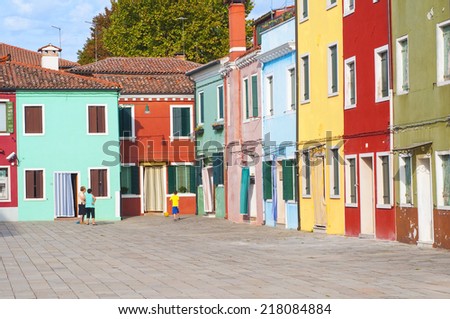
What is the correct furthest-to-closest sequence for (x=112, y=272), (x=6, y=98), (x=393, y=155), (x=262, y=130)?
(x=6, y=98)
(x=262, y=130)
(x=393, y=155)
(x=112, y=272)

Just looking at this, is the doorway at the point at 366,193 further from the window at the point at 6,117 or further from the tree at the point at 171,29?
the tree at the point at 171,29

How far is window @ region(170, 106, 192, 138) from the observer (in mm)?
54406

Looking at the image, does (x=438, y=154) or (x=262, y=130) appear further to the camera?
(x=262, y=130)

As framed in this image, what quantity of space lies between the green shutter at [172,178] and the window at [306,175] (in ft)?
59.9

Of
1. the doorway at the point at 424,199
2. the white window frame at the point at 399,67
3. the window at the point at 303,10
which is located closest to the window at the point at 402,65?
the white window frame at the point at 399,67

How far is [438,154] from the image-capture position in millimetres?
25547

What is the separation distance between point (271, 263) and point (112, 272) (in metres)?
3.48

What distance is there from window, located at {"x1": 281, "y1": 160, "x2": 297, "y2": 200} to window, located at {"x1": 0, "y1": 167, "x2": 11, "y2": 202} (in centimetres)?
1576

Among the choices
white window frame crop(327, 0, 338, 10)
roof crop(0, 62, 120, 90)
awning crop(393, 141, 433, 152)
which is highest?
white window frame crop(327, 0, 338, 10)

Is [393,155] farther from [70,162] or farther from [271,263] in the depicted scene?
[70,162]

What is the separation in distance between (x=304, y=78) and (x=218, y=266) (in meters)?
15.4

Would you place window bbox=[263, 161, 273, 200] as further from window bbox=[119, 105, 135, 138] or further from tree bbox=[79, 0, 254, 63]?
tree bbox=[79, 0, 254, 63]

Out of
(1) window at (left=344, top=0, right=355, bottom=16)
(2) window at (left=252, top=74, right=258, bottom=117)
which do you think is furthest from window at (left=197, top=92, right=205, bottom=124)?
(1) window at (left=344, top=0, right=355, bottom=16)
